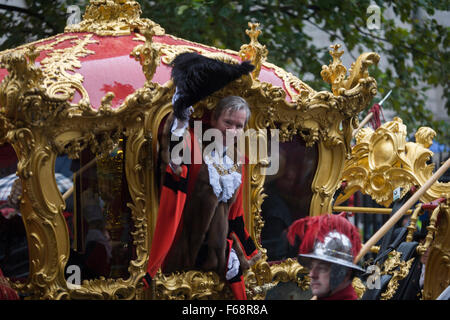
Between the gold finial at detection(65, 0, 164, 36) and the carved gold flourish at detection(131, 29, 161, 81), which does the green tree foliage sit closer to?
the gold finial at detection(65, 0, 164, 36)

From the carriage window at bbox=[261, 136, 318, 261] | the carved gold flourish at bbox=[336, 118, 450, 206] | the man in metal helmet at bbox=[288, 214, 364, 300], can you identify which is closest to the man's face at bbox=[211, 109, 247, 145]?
the carriage window at bbox=[261, 136, 318, 261]

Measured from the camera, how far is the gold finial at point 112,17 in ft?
18.8

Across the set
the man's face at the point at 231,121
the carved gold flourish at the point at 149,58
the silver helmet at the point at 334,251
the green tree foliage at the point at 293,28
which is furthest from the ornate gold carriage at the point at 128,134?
the green tree foliage at the point at 293,28

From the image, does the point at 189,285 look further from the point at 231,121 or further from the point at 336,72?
the point at 336,72

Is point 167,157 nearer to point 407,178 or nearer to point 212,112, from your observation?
point 212,112

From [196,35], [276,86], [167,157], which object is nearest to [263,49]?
[276,86]

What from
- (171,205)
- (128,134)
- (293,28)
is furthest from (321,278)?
(293,28)

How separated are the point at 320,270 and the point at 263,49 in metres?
1.59

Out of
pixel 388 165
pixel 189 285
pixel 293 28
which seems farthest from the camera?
pixel 293 28

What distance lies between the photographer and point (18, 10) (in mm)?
9711

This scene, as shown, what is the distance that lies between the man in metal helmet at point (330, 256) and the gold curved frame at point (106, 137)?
3.38 ft

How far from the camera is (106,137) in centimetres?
486

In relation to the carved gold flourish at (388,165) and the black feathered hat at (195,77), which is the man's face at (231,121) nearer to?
the black feathered hat at (195,77)

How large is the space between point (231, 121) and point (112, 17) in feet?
4.73
